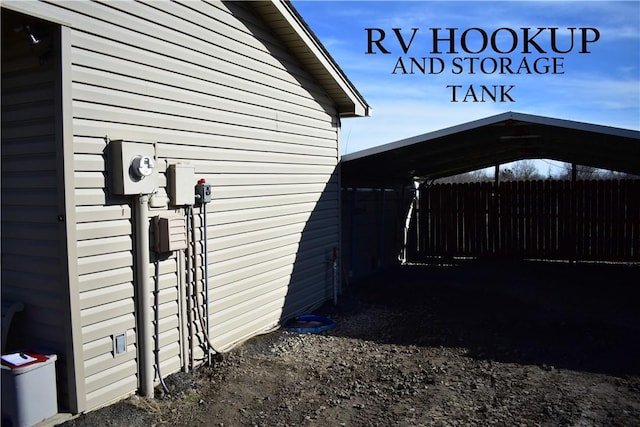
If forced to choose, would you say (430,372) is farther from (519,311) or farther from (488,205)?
(488,205)

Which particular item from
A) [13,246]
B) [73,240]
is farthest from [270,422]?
[13,246]

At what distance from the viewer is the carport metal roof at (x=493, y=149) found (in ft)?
26.5

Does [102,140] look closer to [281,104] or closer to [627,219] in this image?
[281,104]

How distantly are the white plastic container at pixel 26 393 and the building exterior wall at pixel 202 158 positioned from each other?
32 centimetres

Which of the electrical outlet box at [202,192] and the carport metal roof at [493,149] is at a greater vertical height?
the carport metal roof at [493,149]

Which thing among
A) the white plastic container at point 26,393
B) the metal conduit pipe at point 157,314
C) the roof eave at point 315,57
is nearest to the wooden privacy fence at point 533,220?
the roof eave at point 315,57

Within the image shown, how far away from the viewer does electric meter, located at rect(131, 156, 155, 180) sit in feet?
14.0

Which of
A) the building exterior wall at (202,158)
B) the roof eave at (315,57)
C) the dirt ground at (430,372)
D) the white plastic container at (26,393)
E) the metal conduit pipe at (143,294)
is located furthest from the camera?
the roof eave at (315,57)

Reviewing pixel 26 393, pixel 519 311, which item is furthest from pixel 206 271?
pixel 519 311

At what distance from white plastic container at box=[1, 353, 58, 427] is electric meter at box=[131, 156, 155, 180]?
1523 mm

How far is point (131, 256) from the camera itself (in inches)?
175

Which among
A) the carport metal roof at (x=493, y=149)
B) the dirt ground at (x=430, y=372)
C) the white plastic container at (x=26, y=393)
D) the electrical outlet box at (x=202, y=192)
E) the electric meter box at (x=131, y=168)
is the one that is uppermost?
the carport metal roof at (x=493, y=149)

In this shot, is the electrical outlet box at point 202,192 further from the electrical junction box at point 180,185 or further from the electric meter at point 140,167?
the electric meter at point 140,167

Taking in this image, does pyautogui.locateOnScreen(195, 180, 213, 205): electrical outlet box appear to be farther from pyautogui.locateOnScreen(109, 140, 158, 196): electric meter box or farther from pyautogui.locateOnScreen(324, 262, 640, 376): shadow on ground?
pyautogui.locateOnScreen(324, 262, 640, 376): shadow on ground
